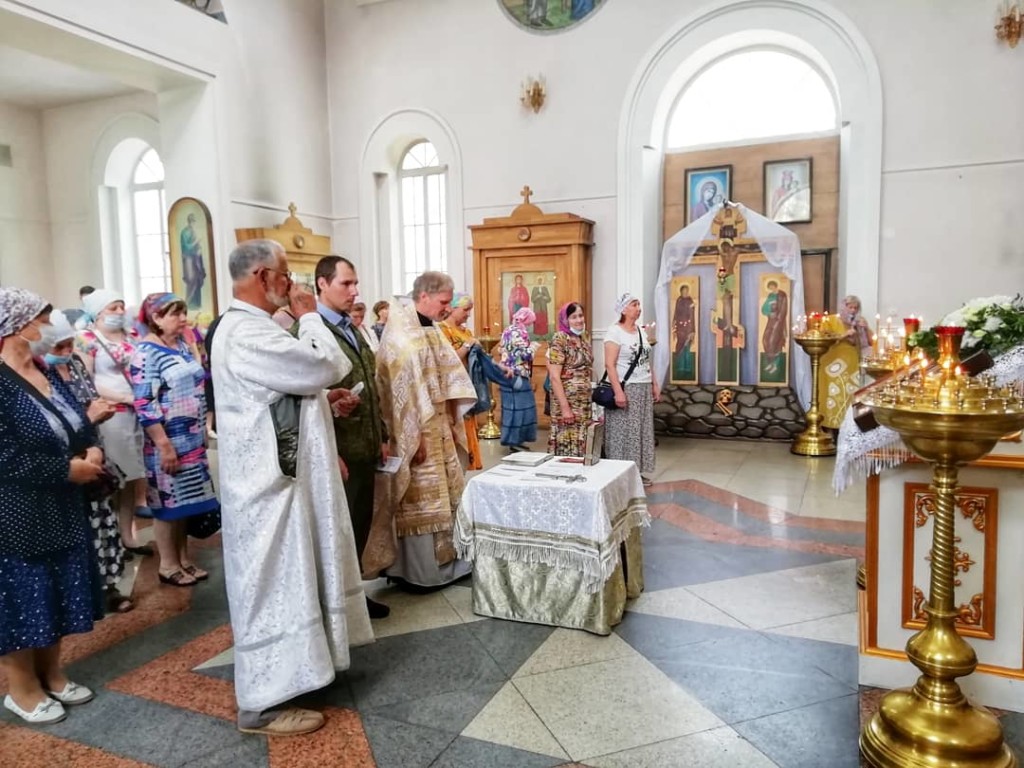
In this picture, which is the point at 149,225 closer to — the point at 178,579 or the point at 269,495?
the point at 178,579

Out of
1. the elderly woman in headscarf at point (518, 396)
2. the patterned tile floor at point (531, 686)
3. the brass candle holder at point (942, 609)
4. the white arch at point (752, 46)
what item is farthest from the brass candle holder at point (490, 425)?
the brass candle holder at point (942, 609)

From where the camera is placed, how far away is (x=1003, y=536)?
2.67 metres

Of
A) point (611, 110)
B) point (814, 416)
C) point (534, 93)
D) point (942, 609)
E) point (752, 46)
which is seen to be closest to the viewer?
point (942, 609)

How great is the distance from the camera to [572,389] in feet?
18.6

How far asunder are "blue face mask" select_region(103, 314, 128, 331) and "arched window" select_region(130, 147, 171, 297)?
7.65m

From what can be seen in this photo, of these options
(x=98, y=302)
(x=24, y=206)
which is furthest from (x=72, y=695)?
(x=24, y=206)

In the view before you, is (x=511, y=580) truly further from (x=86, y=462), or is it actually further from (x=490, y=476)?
(x=86, y=462)

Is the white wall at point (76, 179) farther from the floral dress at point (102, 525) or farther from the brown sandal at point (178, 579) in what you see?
the brown sandal at point (178, 579)

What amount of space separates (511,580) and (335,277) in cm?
162

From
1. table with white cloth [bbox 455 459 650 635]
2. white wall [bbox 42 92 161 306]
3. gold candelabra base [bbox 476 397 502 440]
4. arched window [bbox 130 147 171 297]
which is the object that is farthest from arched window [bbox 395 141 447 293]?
table with white cloth [bbox 455 459 650 635]

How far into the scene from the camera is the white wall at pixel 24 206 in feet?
37.6

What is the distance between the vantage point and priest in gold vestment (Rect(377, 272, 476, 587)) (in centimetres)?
378

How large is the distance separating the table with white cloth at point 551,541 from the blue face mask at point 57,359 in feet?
6.40

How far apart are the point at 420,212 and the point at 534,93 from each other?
248 centimetres
